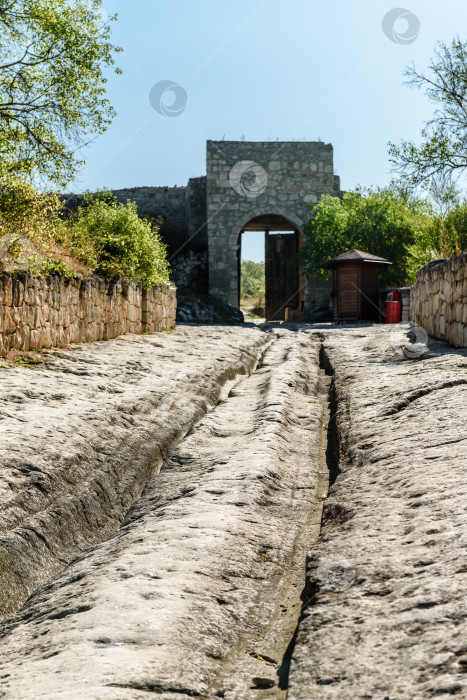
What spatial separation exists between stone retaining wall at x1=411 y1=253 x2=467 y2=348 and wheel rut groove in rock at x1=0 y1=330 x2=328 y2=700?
4023 mm

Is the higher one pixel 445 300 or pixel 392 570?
pixel 445 300

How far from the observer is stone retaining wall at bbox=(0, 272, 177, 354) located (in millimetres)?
7266

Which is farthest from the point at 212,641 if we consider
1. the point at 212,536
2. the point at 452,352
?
the point at 452,352

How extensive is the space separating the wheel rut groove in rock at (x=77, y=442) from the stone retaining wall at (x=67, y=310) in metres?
0.40

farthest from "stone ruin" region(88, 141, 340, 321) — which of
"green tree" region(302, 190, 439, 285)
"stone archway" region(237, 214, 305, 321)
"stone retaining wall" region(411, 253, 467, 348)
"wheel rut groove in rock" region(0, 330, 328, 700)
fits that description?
"wheel rut groove in rock" region(0, 330, 328, 700)

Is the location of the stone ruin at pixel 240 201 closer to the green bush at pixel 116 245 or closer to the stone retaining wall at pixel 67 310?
the green bush at pixel 116 245

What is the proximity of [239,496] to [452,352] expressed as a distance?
15.2 feet

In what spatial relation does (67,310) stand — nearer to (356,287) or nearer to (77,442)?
(77,442)

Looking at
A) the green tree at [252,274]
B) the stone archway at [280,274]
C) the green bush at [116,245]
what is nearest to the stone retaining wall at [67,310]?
the green bush at [116,245]

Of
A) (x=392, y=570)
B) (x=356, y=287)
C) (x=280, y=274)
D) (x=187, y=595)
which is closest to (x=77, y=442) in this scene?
(x=187, y=595)

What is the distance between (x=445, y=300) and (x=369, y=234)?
48.4 ft

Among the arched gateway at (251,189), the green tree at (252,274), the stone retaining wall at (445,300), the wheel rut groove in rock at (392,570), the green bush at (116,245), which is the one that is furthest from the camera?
the green tree at (252,274)

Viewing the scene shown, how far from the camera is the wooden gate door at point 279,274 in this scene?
1164 inches

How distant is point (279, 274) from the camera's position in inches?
1166
